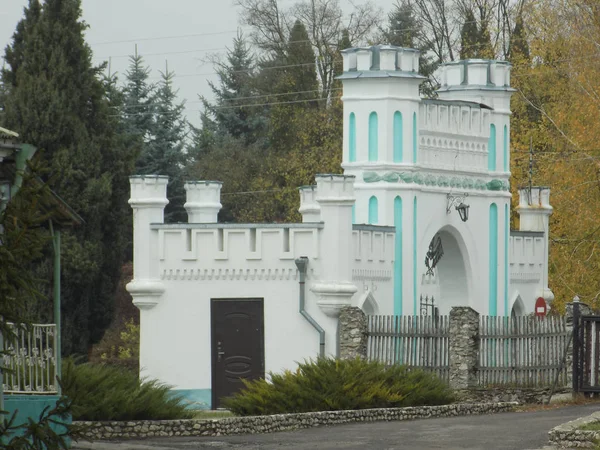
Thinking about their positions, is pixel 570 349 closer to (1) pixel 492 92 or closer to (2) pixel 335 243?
(2) pixel 335 243

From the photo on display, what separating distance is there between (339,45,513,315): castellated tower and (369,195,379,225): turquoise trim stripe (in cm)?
2

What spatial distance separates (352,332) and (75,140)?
12369mm

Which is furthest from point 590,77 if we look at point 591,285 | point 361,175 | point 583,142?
point 361,175

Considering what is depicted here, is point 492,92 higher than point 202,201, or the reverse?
point 492,92

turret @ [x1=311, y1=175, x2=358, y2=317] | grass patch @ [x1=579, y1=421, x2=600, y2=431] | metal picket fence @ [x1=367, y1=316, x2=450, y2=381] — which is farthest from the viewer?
turret @ [x1=311, y1=175, x2=358, y2=317]

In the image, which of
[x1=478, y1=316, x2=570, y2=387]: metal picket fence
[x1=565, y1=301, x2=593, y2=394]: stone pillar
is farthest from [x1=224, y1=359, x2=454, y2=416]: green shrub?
[x1=565, y1=301, x2=593, y2=394]: stone pillar

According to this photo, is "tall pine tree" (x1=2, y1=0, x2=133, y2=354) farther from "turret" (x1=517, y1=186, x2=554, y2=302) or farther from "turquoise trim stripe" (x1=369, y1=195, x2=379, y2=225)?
"turret" (x1=517, y1=186, x2=554, y2=302)

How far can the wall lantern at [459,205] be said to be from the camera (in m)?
32.4

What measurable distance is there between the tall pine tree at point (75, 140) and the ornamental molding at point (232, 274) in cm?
690

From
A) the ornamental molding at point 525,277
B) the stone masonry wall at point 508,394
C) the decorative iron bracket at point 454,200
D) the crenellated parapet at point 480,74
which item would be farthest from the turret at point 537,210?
the stone masonry wall at point 508,394

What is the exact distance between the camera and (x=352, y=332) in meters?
27.8

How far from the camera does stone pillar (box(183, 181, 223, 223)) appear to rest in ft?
108

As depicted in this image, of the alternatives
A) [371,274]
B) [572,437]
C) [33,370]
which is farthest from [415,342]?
[33,370]

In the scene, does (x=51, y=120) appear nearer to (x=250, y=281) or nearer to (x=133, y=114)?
(x=250, y=281)
